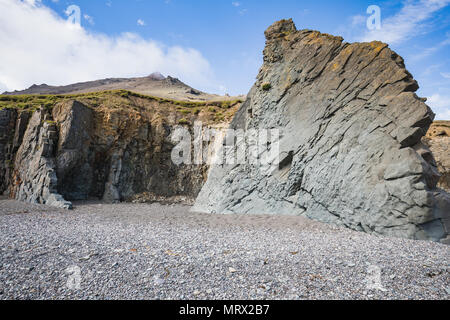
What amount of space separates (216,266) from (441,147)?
31.1 m

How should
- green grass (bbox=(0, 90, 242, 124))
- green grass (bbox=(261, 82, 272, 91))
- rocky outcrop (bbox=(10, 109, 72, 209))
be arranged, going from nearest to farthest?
1. green grass (bbox=(261, 82, 272, 91))
2. rocky outcrop (bbox=(10, 109, 72, 209))
3. green grass (bbox=(0, 90, 242, 124))

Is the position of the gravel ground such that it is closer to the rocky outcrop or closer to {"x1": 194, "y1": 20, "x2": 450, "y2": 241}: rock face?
{"x1": 194, "y1": 20, "x2": 450, "y2": 241}: rock face

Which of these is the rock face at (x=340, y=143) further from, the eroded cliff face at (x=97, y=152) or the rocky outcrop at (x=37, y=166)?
the rocky outcrop at (x=37, y=166)

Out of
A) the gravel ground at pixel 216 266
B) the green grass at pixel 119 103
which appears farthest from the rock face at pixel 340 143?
the green grass at pixel 119 103

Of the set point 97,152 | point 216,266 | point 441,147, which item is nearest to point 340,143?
point 216,266

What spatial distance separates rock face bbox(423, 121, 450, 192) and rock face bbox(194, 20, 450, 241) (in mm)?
19830

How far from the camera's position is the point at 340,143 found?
471 inches

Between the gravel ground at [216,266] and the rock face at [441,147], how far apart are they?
2286 centimetres

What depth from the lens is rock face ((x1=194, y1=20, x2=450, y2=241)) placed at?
30.4 ft

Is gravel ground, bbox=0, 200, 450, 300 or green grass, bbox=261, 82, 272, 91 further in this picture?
green grass, bbox=261, 82, 272, 91

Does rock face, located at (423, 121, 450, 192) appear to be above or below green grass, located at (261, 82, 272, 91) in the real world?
below

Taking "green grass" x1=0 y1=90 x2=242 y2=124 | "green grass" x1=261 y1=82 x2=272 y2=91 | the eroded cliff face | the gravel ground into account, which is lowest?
the gravel ground

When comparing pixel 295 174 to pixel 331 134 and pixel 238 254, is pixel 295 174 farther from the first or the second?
pixel 238 254

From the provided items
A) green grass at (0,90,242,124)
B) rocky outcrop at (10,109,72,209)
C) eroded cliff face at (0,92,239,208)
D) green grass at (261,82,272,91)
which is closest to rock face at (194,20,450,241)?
green grass at (261,82,272,91)
